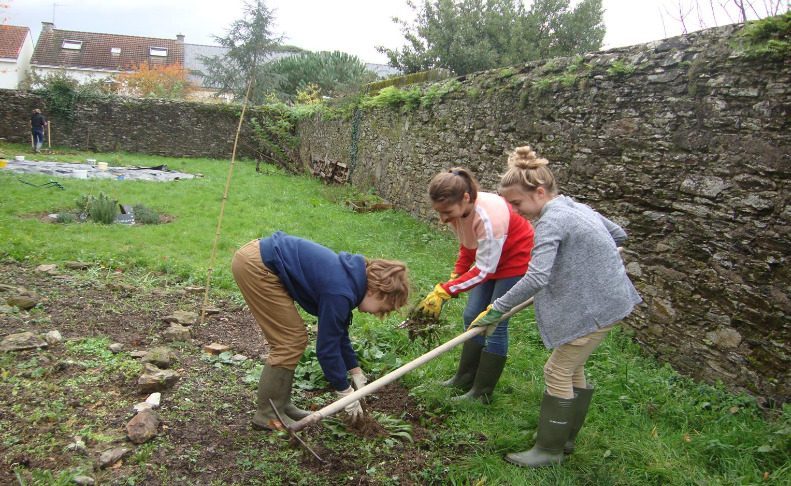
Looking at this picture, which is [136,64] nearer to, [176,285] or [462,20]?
[462,20]

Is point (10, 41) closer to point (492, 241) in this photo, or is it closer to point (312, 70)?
point (312, 70)

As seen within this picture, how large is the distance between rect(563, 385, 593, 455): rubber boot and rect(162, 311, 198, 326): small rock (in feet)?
11.4

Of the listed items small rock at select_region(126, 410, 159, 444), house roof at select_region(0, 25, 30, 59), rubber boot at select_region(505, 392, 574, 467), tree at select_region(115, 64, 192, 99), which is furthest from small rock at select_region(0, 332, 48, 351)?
house roof at select_region(0, 25, 30, 59)

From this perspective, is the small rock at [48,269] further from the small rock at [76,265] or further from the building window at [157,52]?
the building window at [157,52]

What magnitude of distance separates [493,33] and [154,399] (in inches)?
1132

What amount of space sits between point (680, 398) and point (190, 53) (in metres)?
47.4

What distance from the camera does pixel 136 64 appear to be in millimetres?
40000

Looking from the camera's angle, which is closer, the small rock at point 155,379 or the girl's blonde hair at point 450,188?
the girl's blonde hair at point 450,188

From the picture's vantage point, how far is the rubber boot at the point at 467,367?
12.9 feet

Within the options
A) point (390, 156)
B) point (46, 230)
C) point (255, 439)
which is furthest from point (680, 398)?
point (390, 156)

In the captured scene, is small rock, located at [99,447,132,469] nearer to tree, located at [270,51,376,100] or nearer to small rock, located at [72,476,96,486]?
small rock, located at [72,476,96,486]

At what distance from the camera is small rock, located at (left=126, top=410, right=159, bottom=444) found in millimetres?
3041

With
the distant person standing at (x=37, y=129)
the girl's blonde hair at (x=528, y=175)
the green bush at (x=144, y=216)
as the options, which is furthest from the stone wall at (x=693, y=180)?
the distant person standing at (x=37, y=129)

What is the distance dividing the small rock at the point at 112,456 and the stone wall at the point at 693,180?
4182 mm
